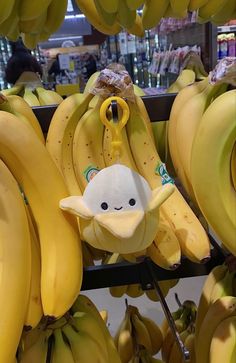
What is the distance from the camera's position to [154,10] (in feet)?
2.80

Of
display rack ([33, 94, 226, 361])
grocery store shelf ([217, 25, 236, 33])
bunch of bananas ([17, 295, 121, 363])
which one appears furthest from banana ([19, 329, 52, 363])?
grocery store shelf ([217, 25, 236, 33])

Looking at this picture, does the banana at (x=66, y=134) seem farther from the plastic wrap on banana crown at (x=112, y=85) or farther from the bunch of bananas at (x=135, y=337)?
the bunch of bananas at (x=135, y=337)

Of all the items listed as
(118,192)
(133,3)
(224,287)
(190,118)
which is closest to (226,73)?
(190,118)

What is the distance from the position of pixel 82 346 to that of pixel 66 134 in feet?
1.38

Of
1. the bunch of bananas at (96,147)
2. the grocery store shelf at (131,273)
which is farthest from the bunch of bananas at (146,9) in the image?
the grocery store shelf at (131,273)

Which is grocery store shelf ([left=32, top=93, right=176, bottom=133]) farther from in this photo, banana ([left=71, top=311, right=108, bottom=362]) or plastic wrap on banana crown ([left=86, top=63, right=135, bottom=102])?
banana ([left=71, top=311, right=108, bottom=362])

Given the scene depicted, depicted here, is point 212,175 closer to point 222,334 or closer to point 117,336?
point 222,334

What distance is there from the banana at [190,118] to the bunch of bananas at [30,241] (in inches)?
9.5

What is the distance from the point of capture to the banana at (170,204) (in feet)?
2.68

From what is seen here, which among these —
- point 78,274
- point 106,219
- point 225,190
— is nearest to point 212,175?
point 225,190

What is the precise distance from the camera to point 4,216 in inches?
29.1

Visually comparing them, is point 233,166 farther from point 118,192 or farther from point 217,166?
point 118,192

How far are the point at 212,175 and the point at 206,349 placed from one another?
17.1 inches

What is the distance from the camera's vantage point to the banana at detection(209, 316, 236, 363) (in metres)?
0.82
